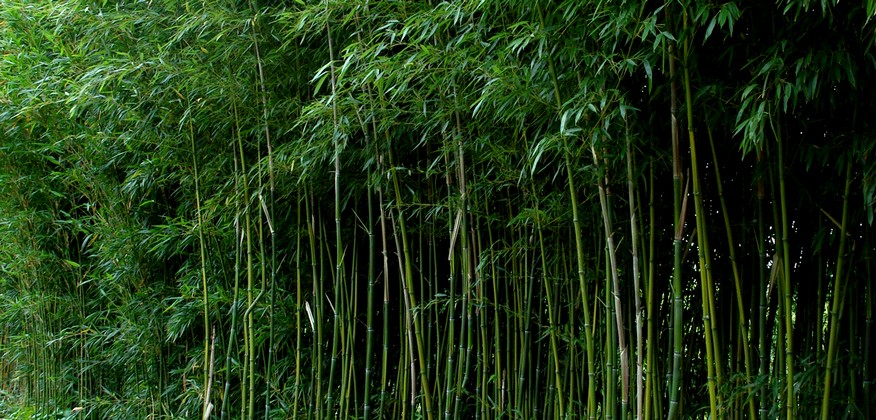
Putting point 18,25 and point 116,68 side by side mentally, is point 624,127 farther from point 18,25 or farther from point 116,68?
point 18,25

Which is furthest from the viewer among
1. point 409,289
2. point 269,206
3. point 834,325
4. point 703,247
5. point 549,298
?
point 269,206

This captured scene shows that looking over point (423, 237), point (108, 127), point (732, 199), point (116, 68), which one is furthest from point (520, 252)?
point (108, 127)

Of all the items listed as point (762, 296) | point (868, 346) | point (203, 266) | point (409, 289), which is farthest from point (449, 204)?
point (868, 346)

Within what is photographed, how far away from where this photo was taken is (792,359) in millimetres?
2297

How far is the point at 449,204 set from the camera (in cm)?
316

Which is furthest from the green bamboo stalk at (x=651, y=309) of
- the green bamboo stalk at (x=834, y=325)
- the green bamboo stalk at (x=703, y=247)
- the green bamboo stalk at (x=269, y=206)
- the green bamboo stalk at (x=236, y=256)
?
the green bamboo stalk at (x=236, y=256)

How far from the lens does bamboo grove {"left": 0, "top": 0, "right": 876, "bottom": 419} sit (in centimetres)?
227

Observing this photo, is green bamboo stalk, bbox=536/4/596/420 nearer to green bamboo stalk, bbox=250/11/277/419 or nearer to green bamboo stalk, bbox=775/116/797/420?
green bamboo stalk, bbox=775/116/797/420

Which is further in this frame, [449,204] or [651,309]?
[449,204]

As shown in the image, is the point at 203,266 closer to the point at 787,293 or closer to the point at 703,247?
the point at 703,247

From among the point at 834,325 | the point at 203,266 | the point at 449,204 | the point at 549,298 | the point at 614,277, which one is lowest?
the point at 203,266

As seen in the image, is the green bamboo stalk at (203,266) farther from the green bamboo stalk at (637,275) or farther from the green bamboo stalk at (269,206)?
the green bamboo stalk at (637,275)

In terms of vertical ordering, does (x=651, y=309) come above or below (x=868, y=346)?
below

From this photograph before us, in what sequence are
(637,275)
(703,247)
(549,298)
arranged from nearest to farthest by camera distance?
(703,247) → (637,275) → (549,298)
